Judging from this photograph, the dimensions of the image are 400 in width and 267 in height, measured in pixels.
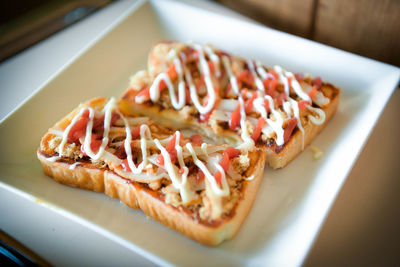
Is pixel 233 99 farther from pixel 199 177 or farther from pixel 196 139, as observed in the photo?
pixel 199 177

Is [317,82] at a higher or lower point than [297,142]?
higher

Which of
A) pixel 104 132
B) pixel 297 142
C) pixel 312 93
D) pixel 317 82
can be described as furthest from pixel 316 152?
pixel 104 132

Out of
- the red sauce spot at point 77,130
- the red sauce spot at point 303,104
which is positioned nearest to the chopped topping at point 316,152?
the red sauce spot at point 303,104

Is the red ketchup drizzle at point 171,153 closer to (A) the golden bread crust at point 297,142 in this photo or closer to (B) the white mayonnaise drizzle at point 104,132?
(B) the white mayonnaise drizzle at point 104,132

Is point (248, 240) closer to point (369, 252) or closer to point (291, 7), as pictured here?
point (369, 252)

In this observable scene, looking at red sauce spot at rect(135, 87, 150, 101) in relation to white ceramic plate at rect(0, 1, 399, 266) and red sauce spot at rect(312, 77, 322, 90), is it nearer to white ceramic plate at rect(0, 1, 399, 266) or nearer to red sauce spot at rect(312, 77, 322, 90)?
white ceramic plate at rect(0, 1, 399, 266)
